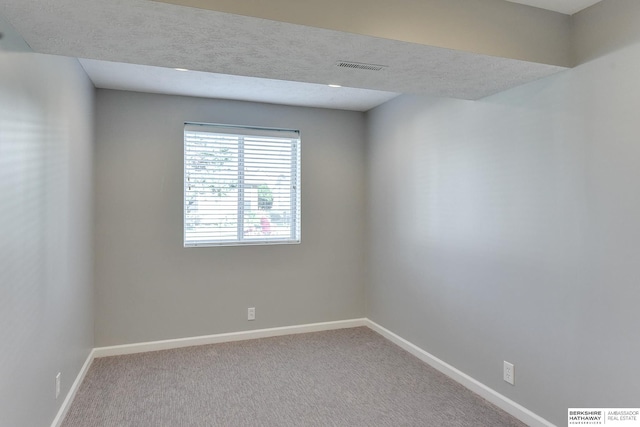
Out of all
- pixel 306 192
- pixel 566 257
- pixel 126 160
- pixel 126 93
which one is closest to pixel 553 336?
pixel 566 257

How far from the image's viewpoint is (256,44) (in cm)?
187

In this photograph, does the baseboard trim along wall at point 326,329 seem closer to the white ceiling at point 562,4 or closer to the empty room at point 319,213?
the empty room at point 319,213

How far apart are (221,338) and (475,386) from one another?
2376 mm

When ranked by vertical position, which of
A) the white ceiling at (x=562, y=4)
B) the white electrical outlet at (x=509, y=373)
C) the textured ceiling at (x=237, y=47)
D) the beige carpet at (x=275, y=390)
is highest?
the white ceiling at (x=562, y=4)

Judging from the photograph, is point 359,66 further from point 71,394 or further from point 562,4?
point 71,394

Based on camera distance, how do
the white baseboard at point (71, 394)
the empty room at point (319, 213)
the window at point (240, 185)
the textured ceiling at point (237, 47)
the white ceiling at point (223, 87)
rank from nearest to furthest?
the textured ceiling at point (237, 47) < the empty room at point (319, 213) < the white baseboard at point (71, 394) < the white ceiling at point (223, 87) < the window at point (240, 185)

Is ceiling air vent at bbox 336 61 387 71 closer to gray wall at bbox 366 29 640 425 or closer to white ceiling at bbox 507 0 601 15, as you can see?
white ceiling at bbox 507 0 601 15

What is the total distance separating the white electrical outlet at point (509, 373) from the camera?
2543 mm

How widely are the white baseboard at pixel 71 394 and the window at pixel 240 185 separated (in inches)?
51.0

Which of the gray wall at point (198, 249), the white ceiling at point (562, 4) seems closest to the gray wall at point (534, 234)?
the white ceiling at point (562, 4)

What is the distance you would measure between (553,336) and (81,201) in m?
3.45

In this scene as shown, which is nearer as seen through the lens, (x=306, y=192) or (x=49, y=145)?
(x=49, y=145)

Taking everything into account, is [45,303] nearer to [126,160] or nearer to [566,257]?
[126,160]

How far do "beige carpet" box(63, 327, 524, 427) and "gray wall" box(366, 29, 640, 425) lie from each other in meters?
0.34
